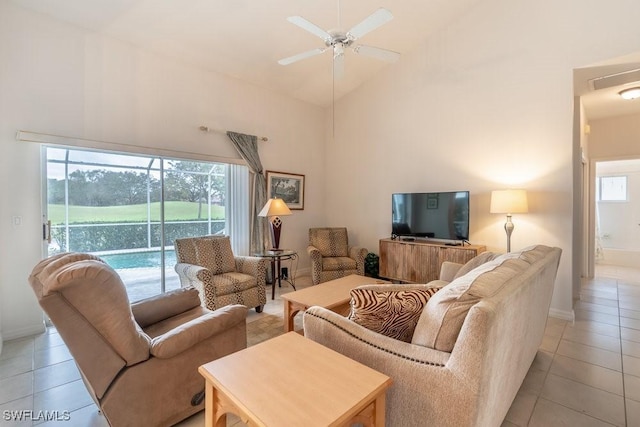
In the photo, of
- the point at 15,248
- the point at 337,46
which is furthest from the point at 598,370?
the point at 15,248

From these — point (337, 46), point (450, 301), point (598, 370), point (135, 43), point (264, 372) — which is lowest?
point (598, 370)

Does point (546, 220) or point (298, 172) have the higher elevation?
point (298, 172)

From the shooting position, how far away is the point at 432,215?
4238 millimetres

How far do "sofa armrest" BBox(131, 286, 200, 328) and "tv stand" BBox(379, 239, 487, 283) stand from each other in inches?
118

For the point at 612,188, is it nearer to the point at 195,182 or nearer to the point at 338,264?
the point at 338,264

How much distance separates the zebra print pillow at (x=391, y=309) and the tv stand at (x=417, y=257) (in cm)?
260

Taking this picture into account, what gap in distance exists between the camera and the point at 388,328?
142 centimetres

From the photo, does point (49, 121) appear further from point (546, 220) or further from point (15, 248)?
point (546, 220)

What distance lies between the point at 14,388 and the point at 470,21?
6011 millimetres

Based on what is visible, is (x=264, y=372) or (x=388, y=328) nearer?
(x=264, y=372)

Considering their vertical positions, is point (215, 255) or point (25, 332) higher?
point (215, 255)

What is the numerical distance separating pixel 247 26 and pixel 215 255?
110 inches

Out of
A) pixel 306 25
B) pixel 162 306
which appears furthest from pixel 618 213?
pixel 162 306

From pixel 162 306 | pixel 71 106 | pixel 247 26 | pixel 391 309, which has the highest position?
pixel 247 26
